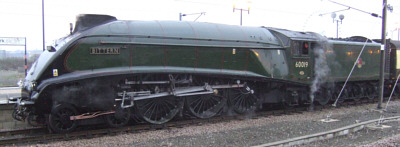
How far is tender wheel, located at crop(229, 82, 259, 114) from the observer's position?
10234mm

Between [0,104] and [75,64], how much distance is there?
3.64 meters

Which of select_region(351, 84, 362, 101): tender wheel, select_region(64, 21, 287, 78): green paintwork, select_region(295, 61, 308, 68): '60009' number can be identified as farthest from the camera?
select_region(351, 84, 362, 101): tender wheel

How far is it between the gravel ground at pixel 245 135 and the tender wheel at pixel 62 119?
58cm

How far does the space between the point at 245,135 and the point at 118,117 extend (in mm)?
3367

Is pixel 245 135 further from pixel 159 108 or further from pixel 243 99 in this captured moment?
pixel 243 99

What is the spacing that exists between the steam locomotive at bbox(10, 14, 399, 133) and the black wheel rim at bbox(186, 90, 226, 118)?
3cm

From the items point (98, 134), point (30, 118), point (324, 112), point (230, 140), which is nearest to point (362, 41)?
point (324, 112)

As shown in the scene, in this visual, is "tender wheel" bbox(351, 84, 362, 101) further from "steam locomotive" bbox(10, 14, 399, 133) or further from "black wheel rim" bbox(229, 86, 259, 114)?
"black wheel rim" bbox(229, 86, 259, 114)

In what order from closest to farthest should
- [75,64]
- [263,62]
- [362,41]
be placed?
[75,64] < [263,62] < [362,41]

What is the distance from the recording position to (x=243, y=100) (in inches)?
417

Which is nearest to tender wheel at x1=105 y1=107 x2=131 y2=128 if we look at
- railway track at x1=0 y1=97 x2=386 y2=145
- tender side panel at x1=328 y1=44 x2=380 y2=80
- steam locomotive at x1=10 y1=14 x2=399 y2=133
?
steam locomotive at x1=10 y1=14 x2=399 y2=133

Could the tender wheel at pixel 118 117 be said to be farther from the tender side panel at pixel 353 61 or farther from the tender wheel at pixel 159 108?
the tender side panel at pixel 353 61

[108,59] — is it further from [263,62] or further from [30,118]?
[263,62]

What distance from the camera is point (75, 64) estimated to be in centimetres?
731
